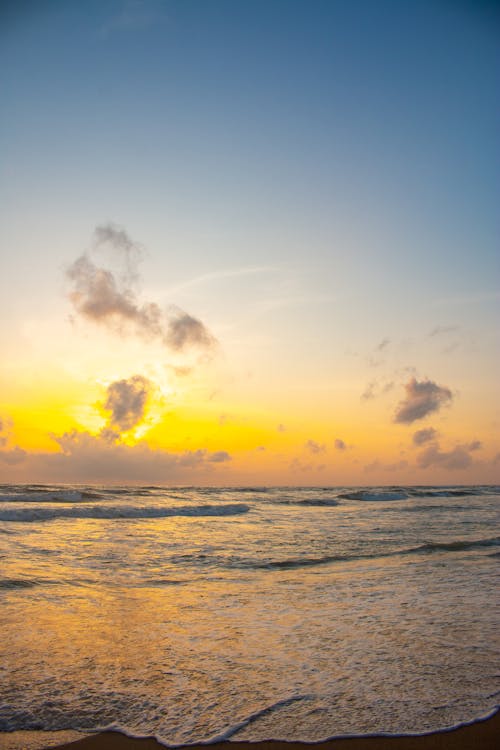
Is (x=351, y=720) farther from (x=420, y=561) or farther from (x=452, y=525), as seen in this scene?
(x=452, y=525)

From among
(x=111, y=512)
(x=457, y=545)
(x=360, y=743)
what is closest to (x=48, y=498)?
(x=111, y=512)

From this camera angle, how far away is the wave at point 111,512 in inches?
1043

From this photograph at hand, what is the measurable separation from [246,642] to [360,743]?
275cm

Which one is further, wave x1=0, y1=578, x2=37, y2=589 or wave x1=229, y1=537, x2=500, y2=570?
wave x1=229, y1=537, x2=500, y2=570

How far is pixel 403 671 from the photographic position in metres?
5.55

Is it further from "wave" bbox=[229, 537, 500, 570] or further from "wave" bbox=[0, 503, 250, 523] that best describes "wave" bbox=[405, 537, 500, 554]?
"wave" bbox=[0, 503, 250, 523]

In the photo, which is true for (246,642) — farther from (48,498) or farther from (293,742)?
(48,498)

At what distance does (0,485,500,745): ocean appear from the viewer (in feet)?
14.8

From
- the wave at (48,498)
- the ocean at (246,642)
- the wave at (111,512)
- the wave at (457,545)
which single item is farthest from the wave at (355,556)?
the wave at (48,498)

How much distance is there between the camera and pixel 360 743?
4.04 metres

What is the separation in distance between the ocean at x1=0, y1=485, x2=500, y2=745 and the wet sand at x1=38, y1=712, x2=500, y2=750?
105 millimetres

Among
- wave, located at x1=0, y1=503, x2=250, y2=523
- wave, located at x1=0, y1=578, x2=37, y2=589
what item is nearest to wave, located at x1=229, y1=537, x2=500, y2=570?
wave, located at x1=0, y1=578, x2=37, y2=589

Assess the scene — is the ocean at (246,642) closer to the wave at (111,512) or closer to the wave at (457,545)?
the wave at (457,545)

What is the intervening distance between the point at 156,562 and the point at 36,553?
139 inches
